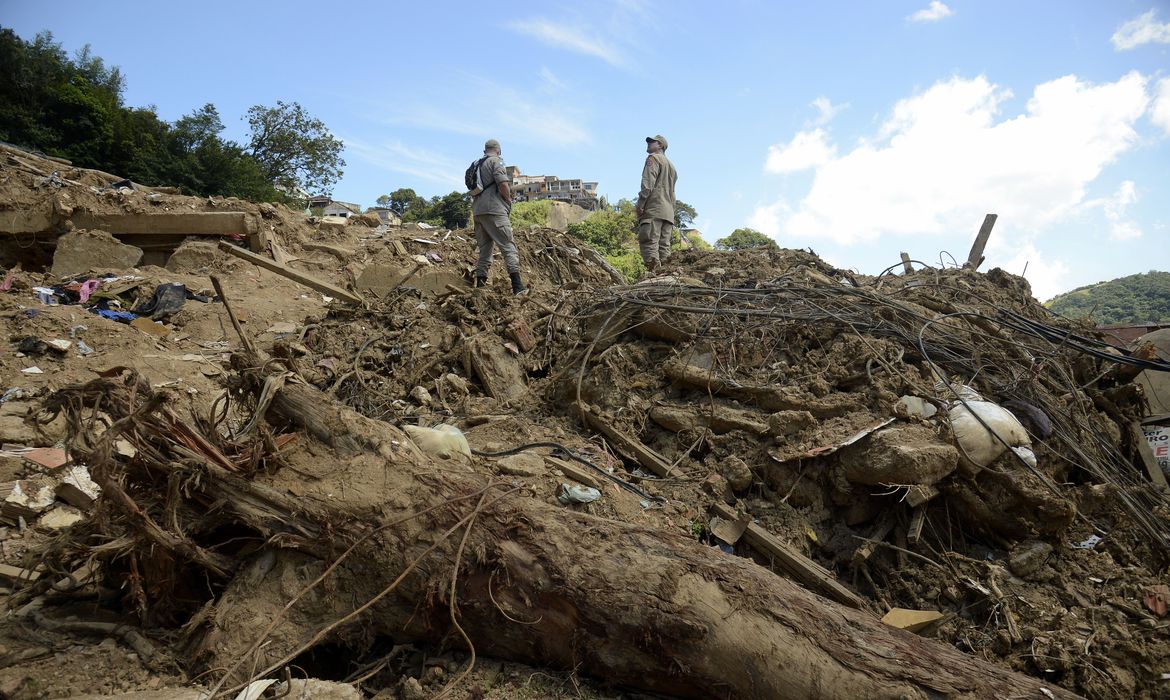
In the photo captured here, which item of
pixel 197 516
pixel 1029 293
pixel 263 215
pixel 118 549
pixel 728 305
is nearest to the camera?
pixel 118 549

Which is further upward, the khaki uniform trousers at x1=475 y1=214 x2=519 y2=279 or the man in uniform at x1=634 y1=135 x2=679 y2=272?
the man in uniform at x1=634 y1=135 x2=679 y2=272

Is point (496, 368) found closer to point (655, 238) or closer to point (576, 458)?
point (576, 458)

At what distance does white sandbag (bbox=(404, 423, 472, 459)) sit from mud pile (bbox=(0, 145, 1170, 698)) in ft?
0.09

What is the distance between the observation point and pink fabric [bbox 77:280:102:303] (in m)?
6.91

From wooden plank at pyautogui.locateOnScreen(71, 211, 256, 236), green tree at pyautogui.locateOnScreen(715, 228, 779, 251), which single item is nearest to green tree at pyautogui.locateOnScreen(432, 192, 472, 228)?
green tree at pyautogui.locateOnScreen(715, 228, 779, 251)

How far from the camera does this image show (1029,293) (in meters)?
6.34

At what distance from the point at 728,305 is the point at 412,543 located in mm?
3252

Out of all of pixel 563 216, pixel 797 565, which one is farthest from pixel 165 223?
pixel 563 216

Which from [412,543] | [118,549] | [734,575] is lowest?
[118,549]

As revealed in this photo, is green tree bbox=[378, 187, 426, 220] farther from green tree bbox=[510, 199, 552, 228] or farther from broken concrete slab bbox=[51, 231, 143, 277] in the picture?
broken concrete slab bbox=[51, 231, 143, 277]

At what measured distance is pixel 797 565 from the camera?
3646mm

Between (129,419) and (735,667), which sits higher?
(129,419)

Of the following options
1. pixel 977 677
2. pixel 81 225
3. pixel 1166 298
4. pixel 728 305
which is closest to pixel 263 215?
pixel 81 225

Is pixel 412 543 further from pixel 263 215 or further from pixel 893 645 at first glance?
pixel 263 215
